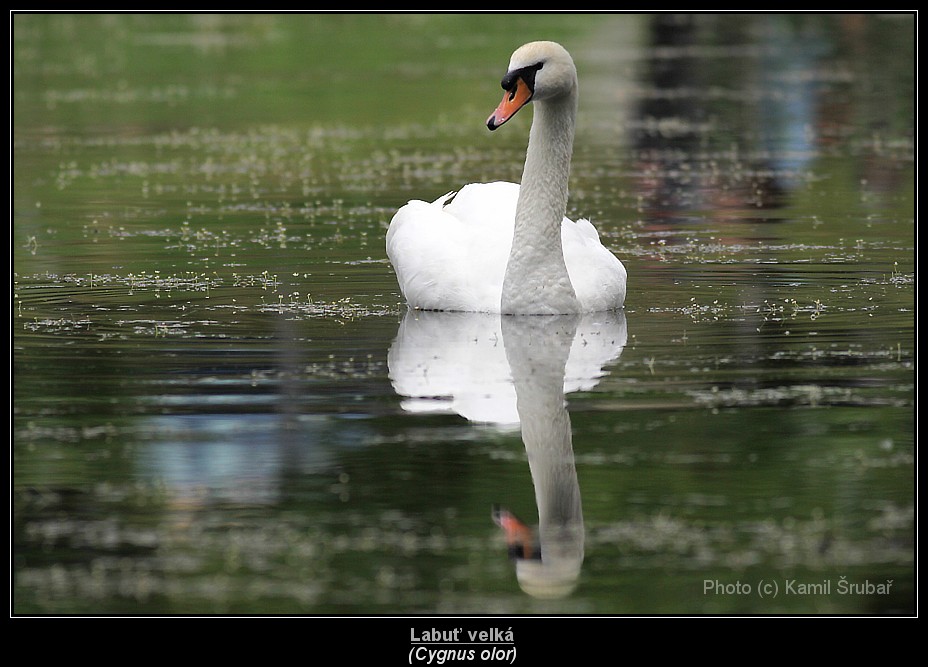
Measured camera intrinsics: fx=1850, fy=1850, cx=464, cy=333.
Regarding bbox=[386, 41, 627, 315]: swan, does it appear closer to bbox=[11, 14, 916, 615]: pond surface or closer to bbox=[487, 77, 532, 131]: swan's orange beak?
bbox=[487, 77, 532, 131]: swan's orange beak

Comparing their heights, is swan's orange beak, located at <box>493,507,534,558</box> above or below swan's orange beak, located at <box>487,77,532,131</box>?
below

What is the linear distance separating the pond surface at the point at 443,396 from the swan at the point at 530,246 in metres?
0.26

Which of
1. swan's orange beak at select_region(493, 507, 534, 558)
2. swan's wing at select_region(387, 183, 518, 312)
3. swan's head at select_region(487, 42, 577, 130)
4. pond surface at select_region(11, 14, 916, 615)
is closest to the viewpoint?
pond surface at select_region(11, 14, 916, 615)

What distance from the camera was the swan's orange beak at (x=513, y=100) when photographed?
11.4m

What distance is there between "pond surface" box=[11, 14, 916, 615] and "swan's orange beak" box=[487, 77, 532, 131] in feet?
4.40

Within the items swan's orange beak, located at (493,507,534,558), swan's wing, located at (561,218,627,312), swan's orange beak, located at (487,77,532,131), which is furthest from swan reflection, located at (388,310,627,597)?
swan's orange beak, located at (487,77,532,131)

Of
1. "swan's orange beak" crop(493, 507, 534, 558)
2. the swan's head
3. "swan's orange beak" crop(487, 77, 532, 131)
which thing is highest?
the swan's head

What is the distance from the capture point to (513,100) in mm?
11664

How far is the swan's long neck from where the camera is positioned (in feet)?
39.0

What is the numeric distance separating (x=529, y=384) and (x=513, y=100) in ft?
8.28

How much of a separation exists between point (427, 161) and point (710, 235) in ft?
21.1

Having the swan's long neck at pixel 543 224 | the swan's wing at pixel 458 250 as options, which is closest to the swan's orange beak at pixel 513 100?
the swan's long neck at pixel 543 224

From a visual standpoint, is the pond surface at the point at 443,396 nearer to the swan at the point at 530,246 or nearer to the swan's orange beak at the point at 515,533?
the swan's orange beak at the point at 515,533

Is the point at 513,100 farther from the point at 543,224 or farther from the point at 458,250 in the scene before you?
the point at 458,250
